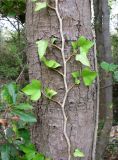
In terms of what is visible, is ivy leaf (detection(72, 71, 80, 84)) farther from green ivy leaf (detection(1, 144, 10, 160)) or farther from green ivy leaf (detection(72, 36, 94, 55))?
green ivy leaf (detection(1, 144, 10, 160))

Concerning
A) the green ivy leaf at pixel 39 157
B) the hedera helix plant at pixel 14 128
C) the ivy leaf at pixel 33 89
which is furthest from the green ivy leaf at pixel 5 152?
the ivy leaf at pixel 33 89

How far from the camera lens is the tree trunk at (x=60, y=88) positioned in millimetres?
1205

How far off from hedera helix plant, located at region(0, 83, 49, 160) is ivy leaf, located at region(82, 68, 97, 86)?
0.18m

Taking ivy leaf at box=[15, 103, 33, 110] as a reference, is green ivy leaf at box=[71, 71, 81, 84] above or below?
above

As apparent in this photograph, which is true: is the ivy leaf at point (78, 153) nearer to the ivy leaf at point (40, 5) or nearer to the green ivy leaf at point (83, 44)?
the green ivy leaf at point (83, 44)

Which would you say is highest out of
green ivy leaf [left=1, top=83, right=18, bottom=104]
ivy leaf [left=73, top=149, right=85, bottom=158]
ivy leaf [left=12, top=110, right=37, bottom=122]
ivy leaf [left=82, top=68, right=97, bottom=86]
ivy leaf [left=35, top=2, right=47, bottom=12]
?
ivy leaf [left=35, top=2, right=47, bottom=12]

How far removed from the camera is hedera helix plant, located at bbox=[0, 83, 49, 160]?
1219 millimetres

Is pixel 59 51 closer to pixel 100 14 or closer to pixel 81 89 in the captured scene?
pixel 81 89

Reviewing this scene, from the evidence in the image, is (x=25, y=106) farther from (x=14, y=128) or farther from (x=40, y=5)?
(x=40, y=5)

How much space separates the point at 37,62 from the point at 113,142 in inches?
113

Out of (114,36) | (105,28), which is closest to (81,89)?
(105,28)

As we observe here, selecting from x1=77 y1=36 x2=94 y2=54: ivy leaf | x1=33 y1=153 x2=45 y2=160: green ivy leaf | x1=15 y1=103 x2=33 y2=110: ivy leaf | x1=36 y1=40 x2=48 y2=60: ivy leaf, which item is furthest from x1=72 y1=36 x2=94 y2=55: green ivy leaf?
x1=33 y1=153 x2=45 y2=160: green ivy leaf

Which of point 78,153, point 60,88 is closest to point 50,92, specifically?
point 60,88

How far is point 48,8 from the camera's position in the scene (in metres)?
1.22
